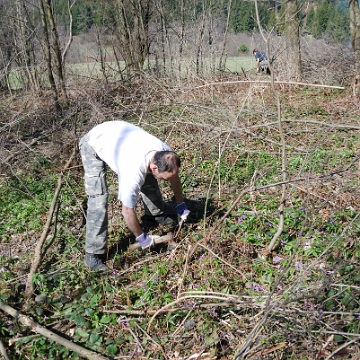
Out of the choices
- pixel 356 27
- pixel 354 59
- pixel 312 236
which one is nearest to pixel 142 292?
pixel 312 236

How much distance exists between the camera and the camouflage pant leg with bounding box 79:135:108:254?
3242mm

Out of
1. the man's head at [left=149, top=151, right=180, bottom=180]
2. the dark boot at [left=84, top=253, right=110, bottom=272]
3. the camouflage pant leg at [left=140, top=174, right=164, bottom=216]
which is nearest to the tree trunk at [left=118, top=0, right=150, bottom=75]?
the camouflage pant leg at [left=140, top=174, right=164, bottom=216]

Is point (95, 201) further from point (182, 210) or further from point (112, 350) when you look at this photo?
point (112, 350)

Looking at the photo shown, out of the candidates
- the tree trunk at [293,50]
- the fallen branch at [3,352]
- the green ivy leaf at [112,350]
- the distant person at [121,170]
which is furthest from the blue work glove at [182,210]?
the tree trunk at [293,50]

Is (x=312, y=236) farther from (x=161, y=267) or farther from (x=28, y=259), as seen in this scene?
(x=28, y=259)

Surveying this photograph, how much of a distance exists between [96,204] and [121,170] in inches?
19.3

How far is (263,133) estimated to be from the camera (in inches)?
226

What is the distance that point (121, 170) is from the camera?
9.67 ft

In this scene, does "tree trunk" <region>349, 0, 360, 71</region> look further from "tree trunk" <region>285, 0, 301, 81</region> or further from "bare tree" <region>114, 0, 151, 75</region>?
"bare tree" <region>114, 0, 151, 75</region>

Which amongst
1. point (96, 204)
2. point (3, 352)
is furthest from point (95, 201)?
point (3, 352)

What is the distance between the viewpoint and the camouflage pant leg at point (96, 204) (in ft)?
10.6

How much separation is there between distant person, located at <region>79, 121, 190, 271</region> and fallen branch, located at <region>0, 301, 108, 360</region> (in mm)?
695

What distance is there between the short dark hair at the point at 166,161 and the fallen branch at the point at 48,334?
134cm

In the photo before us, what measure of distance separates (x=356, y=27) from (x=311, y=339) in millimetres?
8834
